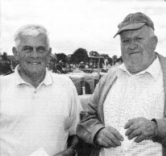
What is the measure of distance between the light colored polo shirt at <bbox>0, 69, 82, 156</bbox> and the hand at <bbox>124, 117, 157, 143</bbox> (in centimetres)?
70

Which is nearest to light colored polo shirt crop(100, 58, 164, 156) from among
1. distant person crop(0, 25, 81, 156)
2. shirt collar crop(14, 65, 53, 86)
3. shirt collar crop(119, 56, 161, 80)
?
shirt collar crop(119, 56, 161, 80)

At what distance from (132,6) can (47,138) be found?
144 cm

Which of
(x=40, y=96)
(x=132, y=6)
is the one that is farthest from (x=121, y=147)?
(x=132, y=6)

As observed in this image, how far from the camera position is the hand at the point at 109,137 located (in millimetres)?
2176

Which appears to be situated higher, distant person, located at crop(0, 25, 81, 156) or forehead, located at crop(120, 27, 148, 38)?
forehead, located at crop(120, 27, 148, 38)

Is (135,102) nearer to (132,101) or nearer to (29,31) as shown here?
(132,101)

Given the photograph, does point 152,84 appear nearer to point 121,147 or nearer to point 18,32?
point 121,147

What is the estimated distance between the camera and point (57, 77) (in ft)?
8.87

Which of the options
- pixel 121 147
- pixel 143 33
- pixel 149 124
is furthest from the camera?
pixel 143 33

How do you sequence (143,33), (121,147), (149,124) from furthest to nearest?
(143,33), (121,147), (149,124)

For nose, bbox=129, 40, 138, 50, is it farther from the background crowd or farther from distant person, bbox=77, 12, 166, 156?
the background crowd

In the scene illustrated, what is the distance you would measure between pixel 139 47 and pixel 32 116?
3.48 ft

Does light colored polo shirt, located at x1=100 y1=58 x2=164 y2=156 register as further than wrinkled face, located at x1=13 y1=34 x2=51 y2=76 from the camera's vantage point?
No

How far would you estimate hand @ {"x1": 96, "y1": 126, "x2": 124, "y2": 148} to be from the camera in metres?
2.18
